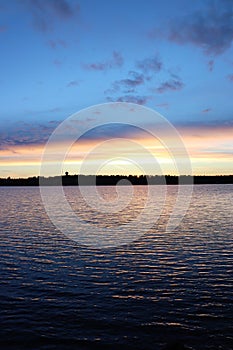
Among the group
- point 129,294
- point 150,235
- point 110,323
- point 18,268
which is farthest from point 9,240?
point 110,323

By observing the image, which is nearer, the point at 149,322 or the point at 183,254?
the point at 149,322

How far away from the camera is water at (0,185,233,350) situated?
19.7 metres

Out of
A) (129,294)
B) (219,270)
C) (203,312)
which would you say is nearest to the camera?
(203,312)

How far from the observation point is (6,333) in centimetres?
2020

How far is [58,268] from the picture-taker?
33812 mm

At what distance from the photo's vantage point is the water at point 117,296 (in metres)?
19.7

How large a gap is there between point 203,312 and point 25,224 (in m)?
Result: 50.4

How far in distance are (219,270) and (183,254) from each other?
24.5 feet

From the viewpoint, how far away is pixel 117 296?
2584cm

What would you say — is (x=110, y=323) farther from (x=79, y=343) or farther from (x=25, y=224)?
(x=25, y=224)

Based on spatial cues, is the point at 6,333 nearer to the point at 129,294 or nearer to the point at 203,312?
the point at 129,294

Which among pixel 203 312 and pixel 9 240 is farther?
pixel 9 240

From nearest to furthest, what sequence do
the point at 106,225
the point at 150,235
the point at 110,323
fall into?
the point at 110,323 < the point at 150,235 < the point at 106,225

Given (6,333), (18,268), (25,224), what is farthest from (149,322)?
(25,224)
